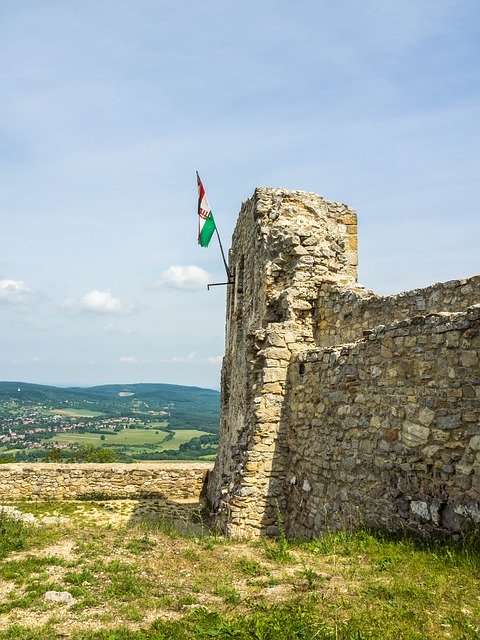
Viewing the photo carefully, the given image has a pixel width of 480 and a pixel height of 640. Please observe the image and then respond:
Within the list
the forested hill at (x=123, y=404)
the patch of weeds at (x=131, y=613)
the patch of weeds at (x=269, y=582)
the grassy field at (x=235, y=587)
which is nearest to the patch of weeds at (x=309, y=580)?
the grassy field at (x=235, y=587)

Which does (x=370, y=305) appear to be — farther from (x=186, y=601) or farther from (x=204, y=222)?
(x=204, y=222)

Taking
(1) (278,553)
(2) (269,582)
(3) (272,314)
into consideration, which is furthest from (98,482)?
(2) (269,582)

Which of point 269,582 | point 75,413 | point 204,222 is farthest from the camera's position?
point 75,413

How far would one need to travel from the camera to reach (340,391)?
8055mm

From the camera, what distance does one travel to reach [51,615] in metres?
4.91

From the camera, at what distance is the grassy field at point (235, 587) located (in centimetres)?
438

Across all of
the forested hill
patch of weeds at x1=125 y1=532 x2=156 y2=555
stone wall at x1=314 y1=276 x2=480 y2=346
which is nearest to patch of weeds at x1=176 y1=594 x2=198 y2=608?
patch of weeds at x1=125 y1=532 x2=156 y2=555

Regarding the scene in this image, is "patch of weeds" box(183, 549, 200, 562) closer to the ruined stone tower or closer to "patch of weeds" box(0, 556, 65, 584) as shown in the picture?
"patch of weeds" box(0, 556, 65, 584)

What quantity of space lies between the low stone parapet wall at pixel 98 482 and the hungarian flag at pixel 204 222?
276 inches

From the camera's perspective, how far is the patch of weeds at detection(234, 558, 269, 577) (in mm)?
5828

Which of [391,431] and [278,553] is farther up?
[391,431]

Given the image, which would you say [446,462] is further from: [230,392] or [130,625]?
[230,392]

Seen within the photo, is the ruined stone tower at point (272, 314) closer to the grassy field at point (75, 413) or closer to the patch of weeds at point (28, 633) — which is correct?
the patch of weeds at point (28, 633)

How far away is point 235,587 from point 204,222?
35.7 feet
